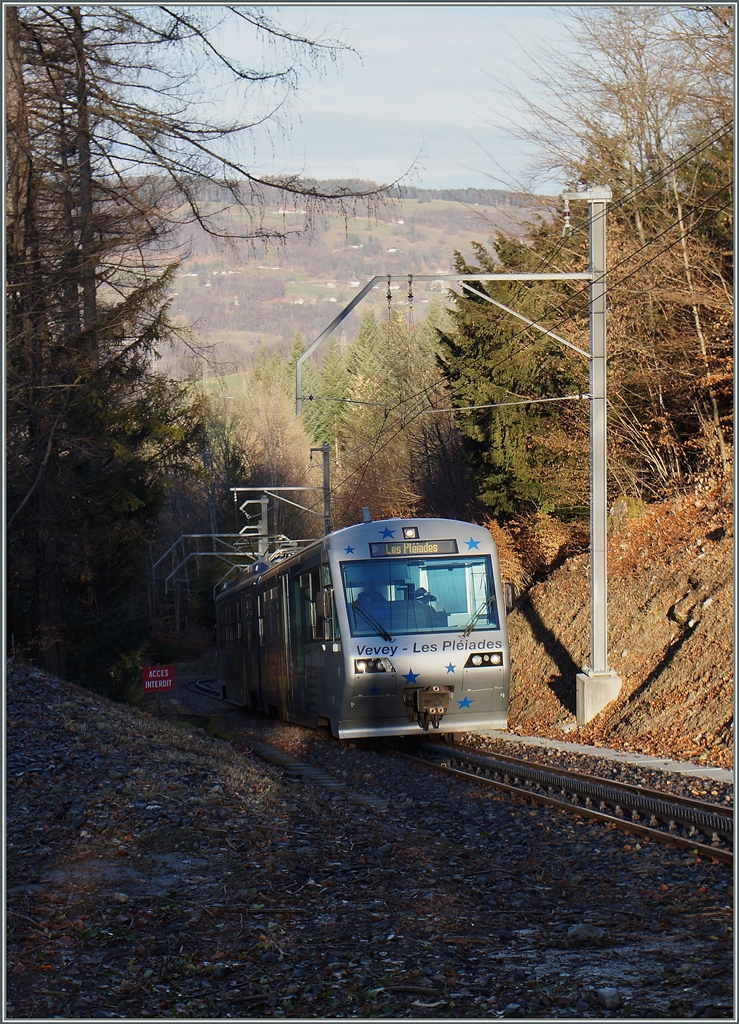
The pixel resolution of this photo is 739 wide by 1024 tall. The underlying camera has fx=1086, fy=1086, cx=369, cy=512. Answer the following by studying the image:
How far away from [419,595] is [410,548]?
0.65m

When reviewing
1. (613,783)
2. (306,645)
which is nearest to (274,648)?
(306,645)

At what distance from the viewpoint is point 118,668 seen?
31781 millimetres

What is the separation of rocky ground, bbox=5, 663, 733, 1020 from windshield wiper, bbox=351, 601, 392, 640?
3.83 m

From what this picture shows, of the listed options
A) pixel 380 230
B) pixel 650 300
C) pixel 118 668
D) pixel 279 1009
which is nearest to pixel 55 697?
pixel 380 230

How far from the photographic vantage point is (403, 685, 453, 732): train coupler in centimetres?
1427

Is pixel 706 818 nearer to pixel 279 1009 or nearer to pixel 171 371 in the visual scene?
pixel 279 1009

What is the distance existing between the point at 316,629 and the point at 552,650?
23.9ft

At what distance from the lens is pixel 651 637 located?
1786 cm

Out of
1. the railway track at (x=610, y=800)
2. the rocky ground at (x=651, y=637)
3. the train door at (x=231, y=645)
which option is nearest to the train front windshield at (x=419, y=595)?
the railway track at (x=610, y=800)

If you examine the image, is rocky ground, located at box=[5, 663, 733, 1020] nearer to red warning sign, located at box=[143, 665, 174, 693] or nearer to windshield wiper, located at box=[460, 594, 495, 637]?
windshield wiper, located at box=[460, 594, 495, 637]

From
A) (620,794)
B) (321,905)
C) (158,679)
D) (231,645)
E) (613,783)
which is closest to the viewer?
(321,905)

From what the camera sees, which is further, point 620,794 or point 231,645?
point 231,645

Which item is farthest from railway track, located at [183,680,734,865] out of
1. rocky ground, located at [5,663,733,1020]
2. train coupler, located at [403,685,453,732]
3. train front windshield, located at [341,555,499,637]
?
train front windshield, located at [341,555,499,637]

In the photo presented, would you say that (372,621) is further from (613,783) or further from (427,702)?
(613,783)
